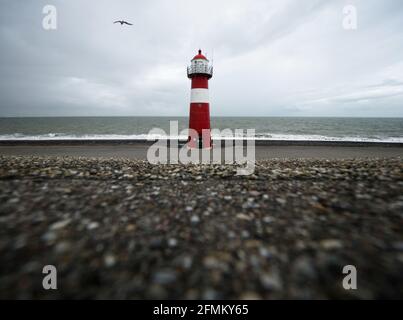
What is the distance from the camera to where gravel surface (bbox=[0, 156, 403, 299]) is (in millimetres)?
1696

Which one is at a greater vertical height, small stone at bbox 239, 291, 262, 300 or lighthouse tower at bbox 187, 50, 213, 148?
lighthouse tower at bbox 187, 50, 213, 148

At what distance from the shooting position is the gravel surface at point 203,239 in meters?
1.70

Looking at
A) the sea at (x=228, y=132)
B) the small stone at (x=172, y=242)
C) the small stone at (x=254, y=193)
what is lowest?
the small stone at (x=172, y=242)

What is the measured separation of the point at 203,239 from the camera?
2359 mm

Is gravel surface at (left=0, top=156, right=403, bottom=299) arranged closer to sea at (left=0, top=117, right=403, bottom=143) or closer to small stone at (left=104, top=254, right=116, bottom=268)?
small stone at (left=104, top=254, right=116, bottom=268)

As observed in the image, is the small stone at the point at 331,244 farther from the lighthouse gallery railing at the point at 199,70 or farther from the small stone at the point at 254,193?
the lighthouse gallery railing at the point at 199,70

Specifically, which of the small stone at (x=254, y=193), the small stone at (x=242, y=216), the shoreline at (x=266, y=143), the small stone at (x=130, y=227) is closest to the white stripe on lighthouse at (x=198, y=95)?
the shoreline at (x=266, y=143)

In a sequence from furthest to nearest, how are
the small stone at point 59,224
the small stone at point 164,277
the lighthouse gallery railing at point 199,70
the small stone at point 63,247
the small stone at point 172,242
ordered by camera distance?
the lighthouse gallery railing at point 199,70 → the small stone at point 59,224 → the small stone at point 172,242 → the small stone at point 63,247 → the small stone at point 164,277

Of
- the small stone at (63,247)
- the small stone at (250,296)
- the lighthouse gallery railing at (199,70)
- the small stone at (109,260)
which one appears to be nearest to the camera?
the small stone at (250,296)

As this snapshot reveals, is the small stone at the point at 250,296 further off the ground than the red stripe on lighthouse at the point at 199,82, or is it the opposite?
the red stripe on lighthouse at the point at 199,82

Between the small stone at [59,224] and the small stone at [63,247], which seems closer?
the small stone at [63,247]

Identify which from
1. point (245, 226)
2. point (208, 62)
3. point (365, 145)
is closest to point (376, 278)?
point (245, 226)

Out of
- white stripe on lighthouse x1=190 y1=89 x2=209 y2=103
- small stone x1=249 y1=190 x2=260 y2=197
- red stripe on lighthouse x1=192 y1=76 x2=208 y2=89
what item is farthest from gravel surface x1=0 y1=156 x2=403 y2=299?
red stripe on lighthouse x1=192 y1=76 x2=208 y2=89

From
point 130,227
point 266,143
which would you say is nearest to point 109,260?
point 130,227
